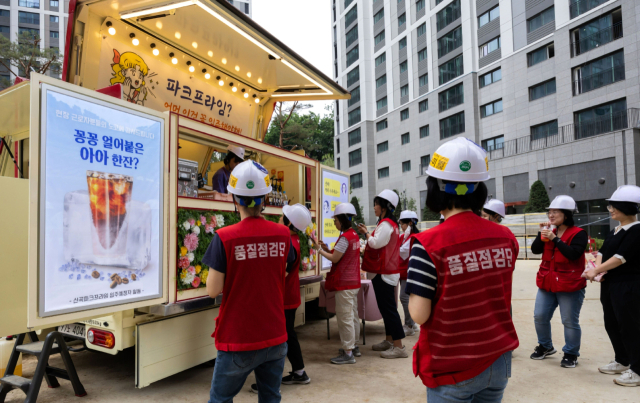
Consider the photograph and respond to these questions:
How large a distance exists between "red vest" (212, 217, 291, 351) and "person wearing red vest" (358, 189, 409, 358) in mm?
2815

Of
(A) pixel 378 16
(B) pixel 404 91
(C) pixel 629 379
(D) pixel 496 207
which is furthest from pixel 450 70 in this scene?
(C) pixel 629 379

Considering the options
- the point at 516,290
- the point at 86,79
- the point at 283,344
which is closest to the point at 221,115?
the point at 86,79

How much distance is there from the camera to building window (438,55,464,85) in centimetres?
3331

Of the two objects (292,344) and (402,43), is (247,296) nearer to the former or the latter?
(292,344)

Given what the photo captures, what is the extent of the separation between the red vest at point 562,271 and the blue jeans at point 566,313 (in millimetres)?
92

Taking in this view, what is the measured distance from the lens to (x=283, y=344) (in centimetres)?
268

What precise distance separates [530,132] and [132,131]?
1129 inches

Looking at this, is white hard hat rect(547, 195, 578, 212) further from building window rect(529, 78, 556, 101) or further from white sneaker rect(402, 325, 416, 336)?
building window rect(529, 78, 556, 101)

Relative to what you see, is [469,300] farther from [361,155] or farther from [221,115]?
[361,155]

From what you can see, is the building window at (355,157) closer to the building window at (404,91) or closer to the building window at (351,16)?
the building window at (404,91)

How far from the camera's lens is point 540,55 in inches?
1061

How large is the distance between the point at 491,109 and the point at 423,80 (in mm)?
7961

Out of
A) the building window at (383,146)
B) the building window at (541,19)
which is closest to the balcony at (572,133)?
the building window at (541,19)

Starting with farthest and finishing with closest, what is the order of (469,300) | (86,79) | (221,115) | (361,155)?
(361,155) → (221,115) → (86,79) → (469,300)
